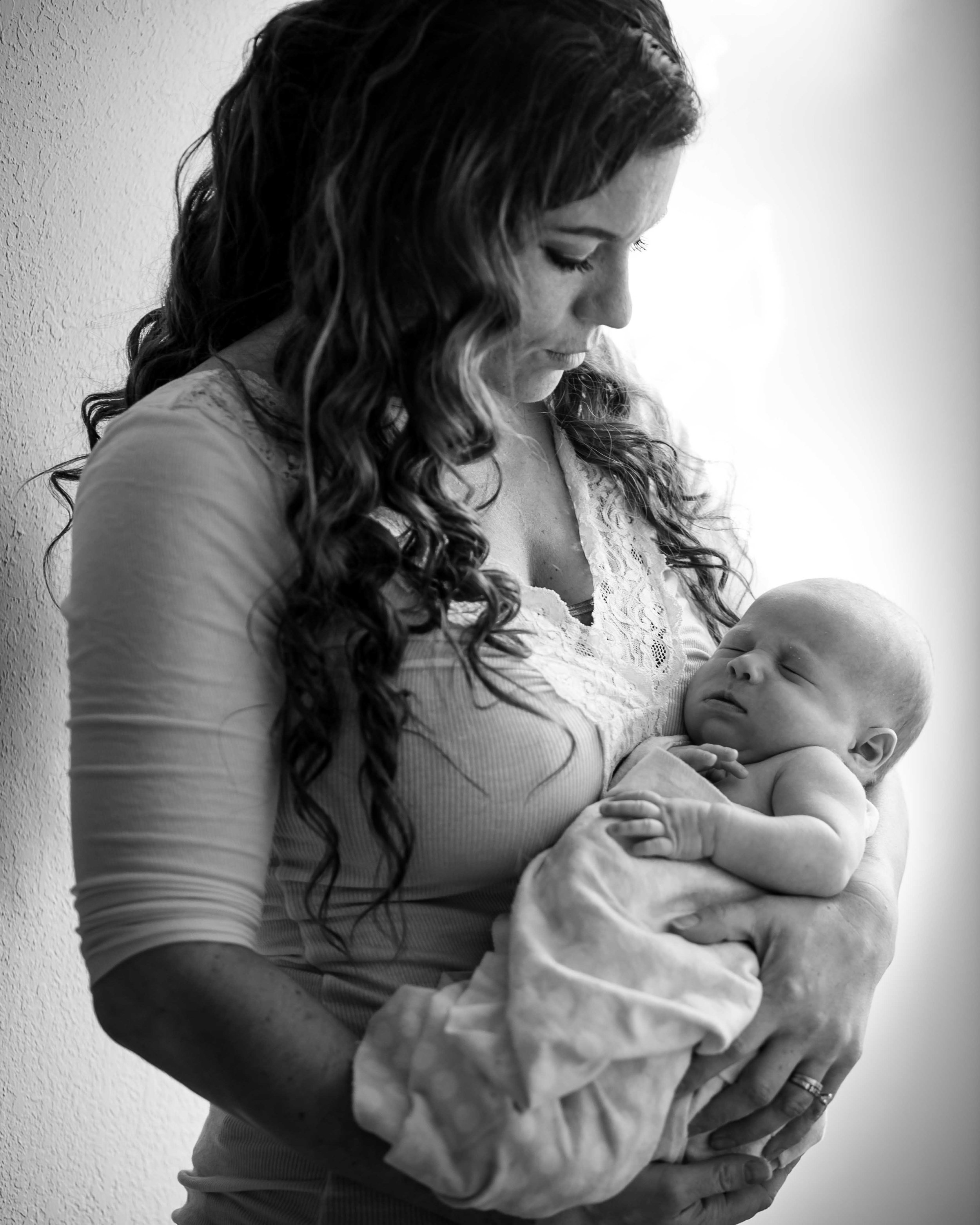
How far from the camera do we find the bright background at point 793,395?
130 cm

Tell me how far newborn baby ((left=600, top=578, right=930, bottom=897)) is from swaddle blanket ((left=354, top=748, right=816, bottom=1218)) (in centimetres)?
9

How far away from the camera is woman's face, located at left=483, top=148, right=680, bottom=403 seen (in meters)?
1.03

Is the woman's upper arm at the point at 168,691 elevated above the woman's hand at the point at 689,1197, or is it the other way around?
the woman's upper arm at the point at 168,691

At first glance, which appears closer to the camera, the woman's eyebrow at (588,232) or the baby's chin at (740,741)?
the woman's eyebrow at (588,232)

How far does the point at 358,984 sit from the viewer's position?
107cm

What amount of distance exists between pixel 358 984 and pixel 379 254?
66 centimetres

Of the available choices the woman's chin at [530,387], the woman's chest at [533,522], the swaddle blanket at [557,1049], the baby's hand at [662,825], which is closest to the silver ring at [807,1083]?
the swaddle blanket at [557,1049]

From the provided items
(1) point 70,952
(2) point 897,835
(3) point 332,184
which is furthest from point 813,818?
(1) point 70,952

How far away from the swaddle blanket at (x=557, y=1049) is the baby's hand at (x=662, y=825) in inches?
0.9

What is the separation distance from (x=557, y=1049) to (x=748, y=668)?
0.47 metres

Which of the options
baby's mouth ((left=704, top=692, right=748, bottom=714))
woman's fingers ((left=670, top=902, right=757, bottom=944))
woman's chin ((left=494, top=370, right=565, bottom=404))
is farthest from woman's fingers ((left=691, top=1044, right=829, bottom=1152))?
woman's chin ((left=494, top=370, right=565, bottom=404))

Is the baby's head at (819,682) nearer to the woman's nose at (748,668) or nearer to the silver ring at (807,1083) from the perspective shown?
the woman's nose at (748,668)

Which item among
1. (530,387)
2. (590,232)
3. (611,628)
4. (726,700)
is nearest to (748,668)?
(726,700)

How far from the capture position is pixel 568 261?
3.47 ft
